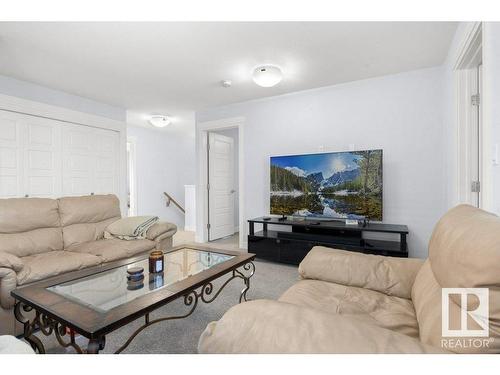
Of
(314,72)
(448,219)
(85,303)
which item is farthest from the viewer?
(314,72)

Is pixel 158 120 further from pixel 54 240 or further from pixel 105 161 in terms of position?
pixel 54 240

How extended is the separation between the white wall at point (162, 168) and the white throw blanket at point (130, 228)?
2606 millimetres

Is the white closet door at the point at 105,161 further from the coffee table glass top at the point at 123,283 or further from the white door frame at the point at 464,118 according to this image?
the white door frame at the point at 464,118

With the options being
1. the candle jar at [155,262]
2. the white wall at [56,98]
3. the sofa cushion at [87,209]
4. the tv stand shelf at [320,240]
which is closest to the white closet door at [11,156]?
the white wall at [56,98]

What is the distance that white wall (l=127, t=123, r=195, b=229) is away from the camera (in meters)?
5.66

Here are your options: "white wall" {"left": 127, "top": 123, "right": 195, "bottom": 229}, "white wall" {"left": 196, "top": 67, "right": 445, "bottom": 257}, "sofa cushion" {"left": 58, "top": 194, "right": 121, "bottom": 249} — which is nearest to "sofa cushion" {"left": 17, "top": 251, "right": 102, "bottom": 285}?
"sofa cushion" {"left": 58, "top": 194, "right": 121, "bottom": 249}

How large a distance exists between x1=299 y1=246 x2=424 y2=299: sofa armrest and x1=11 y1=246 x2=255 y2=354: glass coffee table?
25.9 inches

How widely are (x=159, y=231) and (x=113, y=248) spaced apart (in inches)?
20.4

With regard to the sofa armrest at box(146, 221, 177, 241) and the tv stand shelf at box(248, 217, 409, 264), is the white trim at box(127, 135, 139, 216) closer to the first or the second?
the sofa armrest at box(146, 221, 177, 241)

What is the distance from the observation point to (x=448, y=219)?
3.78ft

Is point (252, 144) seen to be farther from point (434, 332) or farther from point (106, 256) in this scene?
point (434, 332)

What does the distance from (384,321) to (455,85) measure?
7.63 ft

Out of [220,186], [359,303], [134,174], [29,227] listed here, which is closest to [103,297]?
[359,303]
